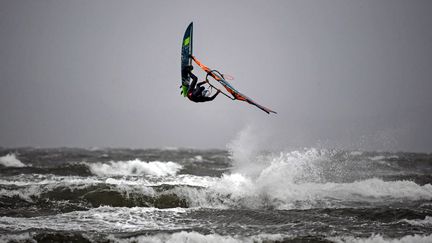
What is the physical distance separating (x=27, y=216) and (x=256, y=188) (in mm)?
7658

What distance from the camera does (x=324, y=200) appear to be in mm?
12719

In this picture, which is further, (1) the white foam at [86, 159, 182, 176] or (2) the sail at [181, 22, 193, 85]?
(1) the white foam at [86, 159, 182, 176]

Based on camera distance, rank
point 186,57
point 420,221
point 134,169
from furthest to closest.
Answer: point 134,169, point 186,57, point 420,221

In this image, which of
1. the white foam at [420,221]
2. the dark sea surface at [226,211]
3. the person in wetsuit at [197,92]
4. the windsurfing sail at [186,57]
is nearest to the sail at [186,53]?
the windsurfing sail at [186,57]

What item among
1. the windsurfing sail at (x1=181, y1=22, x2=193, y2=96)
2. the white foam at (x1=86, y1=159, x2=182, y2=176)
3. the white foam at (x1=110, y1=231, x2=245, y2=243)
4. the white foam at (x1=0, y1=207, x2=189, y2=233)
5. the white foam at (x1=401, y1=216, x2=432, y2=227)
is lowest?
the white foam at (x1=110, y1=231, x2=245, y2=243)

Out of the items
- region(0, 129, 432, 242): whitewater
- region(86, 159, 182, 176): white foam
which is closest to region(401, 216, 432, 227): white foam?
region(0, 129, 432, 242): whitewater

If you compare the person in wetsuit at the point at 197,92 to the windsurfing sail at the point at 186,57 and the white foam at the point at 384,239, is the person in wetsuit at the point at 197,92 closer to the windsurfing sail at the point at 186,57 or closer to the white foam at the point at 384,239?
the windsurfing sail at the point at 186,57

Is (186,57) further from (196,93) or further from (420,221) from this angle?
(420,221)

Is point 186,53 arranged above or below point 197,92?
above

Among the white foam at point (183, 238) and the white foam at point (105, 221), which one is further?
the white foam at point (105, 221)

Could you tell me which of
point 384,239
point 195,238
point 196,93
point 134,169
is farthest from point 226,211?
point 134,169

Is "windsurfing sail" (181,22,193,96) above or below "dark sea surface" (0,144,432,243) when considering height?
above

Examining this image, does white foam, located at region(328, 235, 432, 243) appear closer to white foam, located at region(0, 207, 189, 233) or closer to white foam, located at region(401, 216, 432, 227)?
white foam, located at region(401, 216, 432, 227)

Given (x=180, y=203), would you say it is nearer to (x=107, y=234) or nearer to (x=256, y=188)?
(x=256, y=188)
